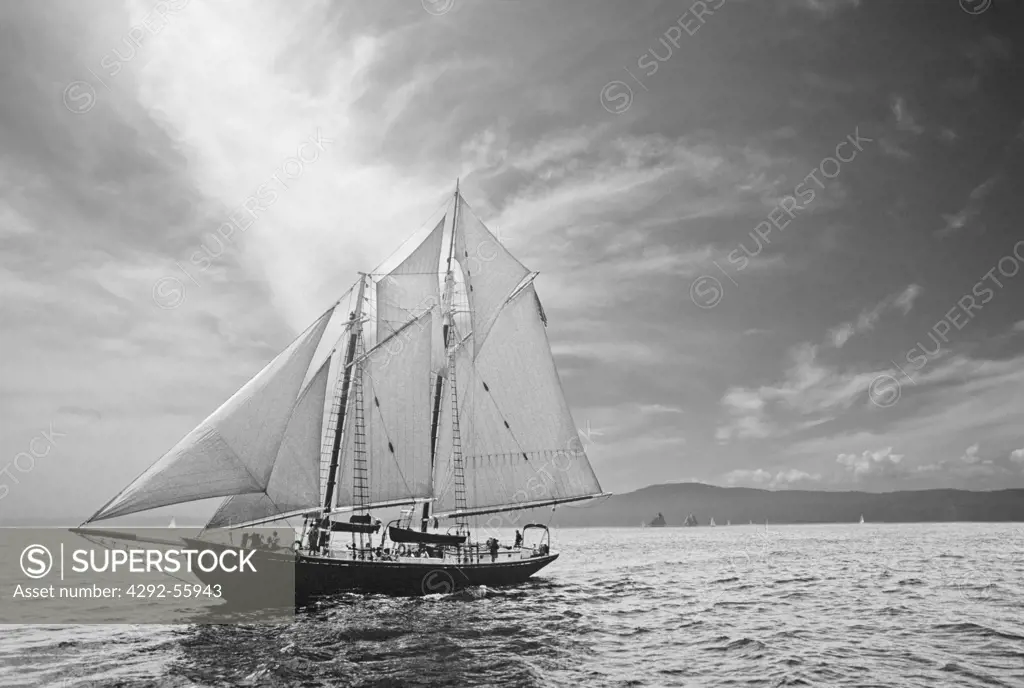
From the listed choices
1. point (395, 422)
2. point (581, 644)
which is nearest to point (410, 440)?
point (395, 422)

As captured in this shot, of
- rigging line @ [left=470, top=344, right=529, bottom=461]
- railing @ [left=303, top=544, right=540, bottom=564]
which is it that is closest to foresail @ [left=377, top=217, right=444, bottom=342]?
rigging line @ [left=470, top=344, right=529, bottom=461]

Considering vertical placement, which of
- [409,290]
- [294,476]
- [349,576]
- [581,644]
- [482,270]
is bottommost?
[581,644]

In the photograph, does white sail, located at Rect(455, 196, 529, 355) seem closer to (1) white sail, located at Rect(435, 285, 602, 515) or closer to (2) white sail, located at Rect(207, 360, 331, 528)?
(1) white sail, located at Rect(435, 285, 602, 515)

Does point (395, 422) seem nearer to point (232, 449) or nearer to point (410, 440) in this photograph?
point (410, 440)

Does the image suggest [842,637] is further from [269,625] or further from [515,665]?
[269,625]

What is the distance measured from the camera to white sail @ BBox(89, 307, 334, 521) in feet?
107

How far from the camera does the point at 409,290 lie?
52.8 m

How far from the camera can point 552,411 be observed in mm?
55781

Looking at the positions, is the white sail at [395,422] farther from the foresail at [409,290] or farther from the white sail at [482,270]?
the white sail at [482,270]

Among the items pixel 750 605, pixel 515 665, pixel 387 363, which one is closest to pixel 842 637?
pixel 750 605

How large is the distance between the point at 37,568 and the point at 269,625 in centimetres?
7663

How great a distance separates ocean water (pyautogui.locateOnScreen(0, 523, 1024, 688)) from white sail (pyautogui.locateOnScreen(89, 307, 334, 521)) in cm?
650

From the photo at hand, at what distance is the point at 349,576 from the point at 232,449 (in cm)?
1113

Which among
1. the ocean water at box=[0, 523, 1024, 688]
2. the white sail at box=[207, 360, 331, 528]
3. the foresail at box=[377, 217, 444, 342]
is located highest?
the foresail at box=[377, 217, 444, 342]
